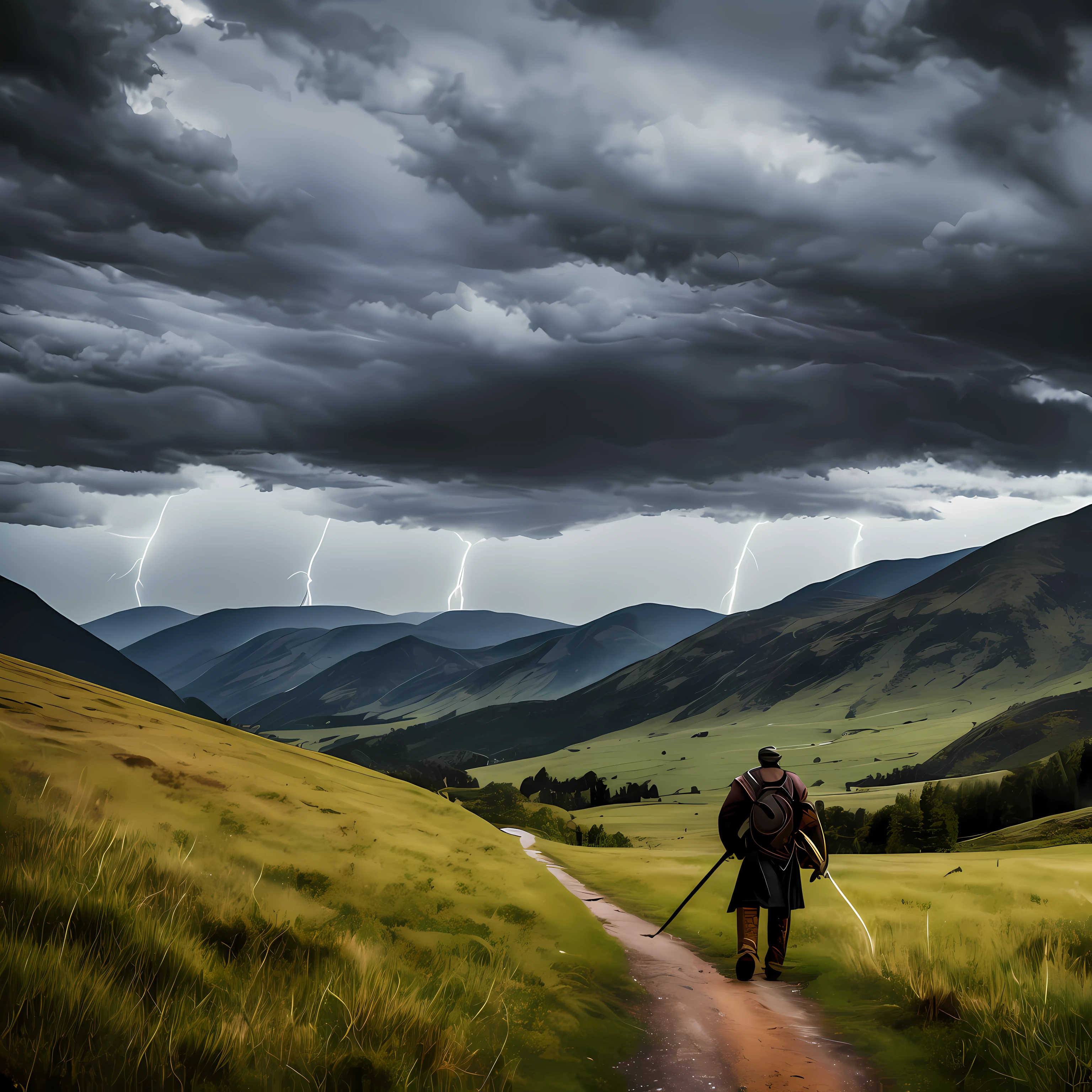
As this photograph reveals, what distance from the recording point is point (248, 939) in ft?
35.3

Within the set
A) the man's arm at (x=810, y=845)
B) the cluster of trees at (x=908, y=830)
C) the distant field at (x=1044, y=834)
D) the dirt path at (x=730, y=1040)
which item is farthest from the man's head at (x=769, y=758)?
the cluster of trees at (x=908, y=830)

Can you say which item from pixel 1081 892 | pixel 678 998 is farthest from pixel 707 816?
pixel 678 998

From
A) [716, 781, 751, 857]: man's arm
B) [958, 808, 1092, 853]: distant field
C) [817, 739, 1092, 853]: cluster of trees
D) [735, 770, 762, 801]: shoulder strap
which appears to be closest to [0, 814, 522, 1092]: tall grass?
[716, 781, 751, 857]: man's arm

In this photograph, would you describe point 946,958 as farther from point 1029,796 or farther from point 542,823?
point 1029,796

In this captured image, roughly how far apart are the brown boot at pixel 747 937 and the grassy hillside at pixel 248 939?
93.0 inches

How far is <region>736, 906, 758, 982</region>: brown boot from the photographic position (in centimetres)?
1627

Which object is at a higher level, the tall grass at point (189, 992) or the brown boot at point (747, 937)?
the tall grass at point (189, 992)

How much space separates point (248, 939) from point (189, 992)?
6.38 feet

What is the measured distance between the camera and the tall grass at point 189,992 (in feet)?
24.4

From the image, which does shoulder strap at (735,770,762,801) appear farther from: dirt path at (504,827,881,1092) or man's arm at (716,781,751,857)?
dirt path at (504,827,881,1092)

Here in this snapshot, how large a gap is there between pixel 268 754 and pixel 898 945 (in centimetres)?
1595

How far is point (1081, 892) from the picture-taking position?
23172 millimetres

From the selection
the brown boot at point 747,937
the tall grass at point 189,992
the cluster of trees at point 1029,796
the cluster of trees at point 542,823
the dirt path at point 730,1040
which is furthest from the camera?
the cluster of trees at point 1029,796

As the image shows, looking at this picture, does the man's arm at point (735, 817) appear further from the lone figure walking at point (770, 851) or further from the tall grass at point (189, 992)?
the tall grass at point (189, 992)
